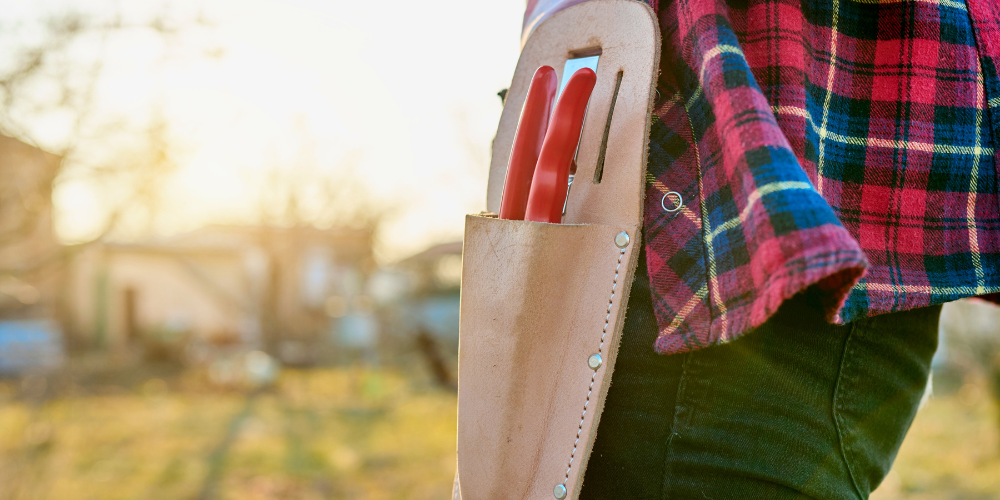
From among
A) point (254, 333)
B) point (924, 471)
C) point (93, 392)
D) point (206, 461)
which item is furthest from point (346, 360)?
point (924, 471)

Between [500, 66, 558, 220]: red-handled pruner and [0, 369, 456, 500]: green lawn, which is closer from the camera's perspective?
[500, 66, 558, 220]: red-handled pruner

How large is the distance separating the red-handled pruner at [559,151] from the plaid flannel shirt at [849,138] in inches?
4.6

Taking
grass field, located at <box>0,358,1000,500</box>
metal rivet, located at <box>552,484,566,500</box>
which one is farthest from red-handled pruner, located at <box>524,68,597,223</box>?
grass field, located at <box>0,358,1000,500</box>

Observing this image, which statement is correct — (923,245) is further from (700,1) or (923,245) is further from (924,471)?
(924,471)

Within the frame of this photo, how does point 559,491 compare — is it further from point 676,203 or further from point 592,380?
point 676,203

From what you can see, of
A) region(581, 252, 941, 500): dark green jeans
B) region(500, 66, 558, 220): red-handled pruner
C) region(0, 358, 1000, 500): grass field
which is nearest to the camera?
region(581, 252, 941, 500): dark green jeans

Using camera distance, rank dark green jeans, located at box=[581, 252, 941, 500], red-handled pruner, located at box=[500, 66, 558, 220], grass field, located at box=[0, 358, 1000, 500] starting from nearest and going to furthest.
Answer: dark green jeans, located at box=[581, 252, 941, 500], red-handled pruner, located at box=[500, 66, 558, 220], grass field, located at box=[0, 358, 1000, 500]

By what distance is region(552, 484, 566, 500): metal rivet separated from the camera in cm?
80

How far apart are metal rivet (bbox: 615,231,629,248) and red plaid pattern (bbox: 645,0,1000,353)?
1.4 inches

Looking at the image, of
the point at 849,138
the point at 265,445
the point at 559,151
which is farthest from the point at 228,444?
the point at 849,138

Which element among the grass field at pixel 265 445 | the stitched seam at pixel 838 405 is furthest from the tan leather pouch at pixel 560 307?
the grass field at pixel 265 445

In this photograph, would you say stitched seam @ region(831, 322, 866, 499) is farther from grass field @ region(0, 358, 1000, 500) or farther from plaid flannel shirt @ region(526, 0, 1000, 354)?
grass field @ region(0, 358, 1000, 500)

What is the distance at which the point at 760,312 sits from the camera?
0.66m

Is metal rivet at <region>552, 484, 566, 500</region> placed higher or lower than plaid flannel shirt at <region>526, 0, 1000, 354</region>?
lower
